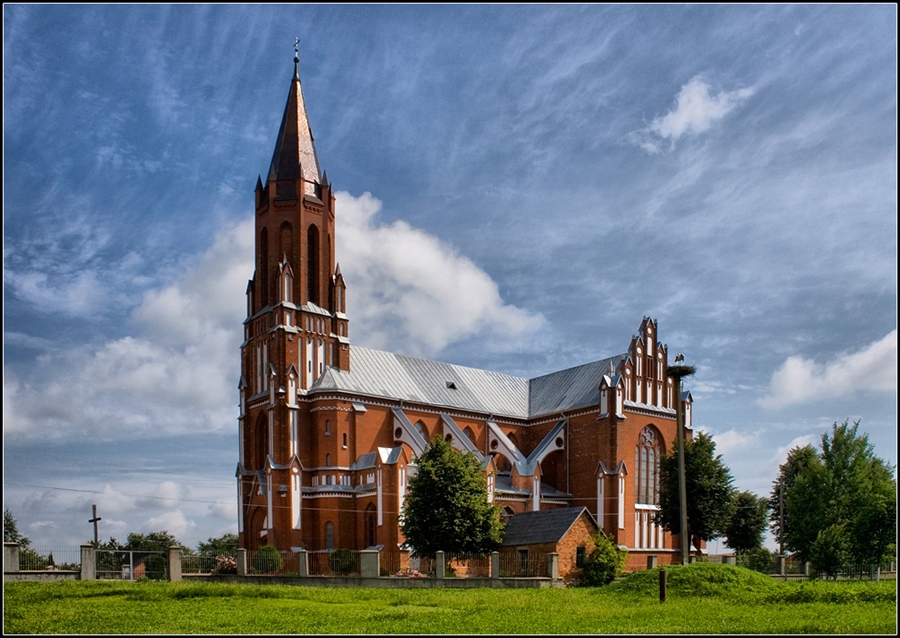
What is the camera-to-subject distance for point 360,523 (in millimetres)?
49562

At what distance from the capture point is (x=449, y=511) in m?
41.2

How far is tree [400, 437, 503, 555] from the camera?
41.1 meters

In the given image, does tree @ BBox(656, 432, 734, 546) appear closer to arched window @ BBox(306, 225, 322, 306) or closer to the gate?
arched window @ BBox(306, 225, 322, 306)

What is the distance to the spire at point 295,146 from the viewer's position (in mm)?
55938

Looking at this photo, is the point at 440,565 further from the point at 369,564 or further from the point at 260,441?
the point at 260,441

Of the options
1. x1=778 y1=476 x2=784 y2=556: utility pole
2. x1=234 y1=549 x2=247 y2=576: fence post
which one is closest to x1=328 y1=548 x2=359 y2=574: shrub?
x1=234 y1=549 x2=247 y2=576: fence post

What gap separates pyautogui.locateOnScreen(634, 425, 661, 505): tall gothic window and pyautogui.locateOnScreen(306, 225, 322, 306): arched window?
21.8 metres

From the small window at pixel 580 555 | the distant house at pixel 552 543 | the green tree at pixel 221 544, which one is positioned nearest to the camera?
the distant house at pixel 552 543

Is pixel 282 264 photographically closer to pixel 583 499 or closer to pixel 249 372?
pixel 249 372

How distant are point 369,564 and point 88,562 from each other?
10475 mm

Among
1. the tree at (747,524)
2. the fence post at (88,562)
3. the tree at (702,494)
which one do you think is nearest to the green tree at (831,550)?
the tree at (702,494)

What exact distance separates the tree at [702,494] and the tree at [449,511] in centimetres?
1407

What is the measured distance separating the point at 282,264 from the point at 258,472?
12.0m

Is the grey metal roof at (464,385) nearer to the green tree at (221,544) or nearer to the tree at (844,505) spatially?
the tree at (844,505)
